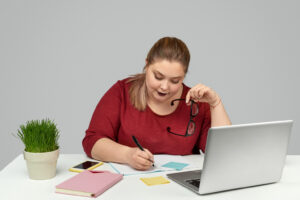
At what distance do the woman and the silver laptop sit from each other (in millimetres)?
547

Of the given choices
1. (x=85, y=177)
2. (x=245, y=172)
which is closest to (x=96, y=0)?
(x=85, y=177)

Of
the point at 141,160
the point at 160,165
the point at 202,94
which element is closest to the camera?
the point at 141,160

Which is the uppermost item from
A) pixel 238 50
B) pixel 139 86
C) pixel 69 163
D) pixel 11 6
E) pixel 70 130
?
pixel 11 6

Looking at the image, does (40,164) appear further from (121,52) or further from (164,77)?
(121,52)

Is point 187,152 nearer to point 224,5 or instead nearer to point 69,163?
point 69,163

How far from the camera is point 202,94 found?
68.0 inches

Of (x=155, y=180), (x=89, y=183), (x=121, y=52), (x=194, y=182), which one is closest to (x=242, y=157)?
(x=194, y=182)

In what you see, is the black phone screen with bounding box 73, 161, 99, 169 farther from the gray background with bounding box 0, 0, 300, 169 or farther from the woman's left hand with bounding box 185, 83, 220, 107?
the gray background with bounding box 0, 0, 300, 169

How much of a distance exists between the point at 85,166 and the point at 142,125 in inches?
19.7

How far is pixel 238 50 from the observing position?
3.06 metres

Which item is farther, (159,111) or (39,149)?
(159,111)

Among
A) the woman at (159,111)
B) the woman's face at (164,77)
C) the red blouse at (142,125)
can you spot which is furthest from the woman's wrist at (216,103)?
the woman's face at (164,77)

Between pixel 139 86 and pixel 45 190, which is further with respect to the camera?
pixel 139 86

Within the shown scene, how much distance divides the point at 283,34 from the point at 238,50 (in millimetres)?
455
